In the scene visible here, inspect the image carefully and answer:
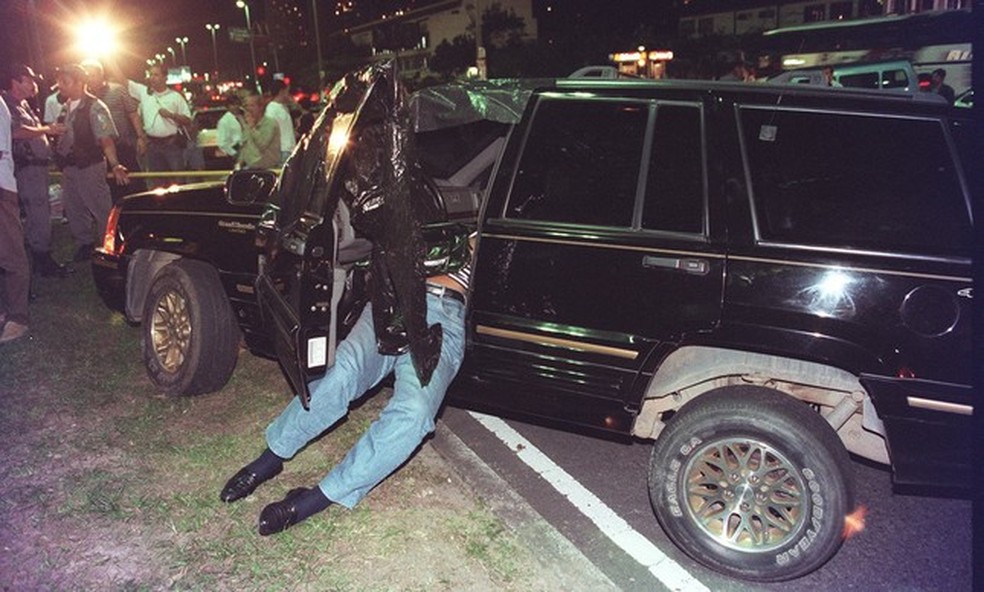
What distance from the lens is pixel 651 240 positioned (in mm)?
3029

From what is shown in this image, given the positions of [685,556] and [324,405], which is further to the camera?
[324,405]

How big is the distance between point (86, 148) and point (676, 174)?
286 inches

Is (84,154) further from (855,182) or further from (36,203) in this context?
(855,182)

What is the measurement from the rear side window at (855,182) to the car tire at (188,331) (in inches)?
128

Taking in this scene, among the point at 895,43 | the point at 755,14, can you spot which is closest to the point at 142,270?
the point at 895,43

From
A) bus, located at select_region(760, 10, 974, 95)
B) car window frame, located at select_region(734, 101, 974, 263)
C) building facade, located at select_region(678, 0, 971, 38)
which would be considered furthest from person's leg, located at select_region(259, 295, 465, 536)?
building facade, located at select_region(678, 0, 971, 38)

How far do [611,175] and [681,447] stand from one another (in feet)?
3.93

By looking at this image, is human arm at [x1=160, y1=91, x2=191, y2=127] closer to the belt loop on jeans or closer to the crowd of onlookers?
the crowd of onlookers

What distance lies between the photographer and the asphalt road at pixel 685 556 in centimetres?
306

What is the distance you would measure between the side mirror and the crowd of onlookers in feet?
10.3

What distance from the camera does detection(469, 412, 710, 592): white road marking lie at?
3.12 m

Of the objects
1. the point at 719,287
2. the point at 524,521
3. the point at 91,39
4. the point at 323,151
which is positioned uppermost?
the point at 91,39

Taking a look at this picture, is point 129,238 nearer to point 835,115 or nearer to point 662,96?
point 662,96

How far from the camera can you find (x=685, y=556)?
129 inches
